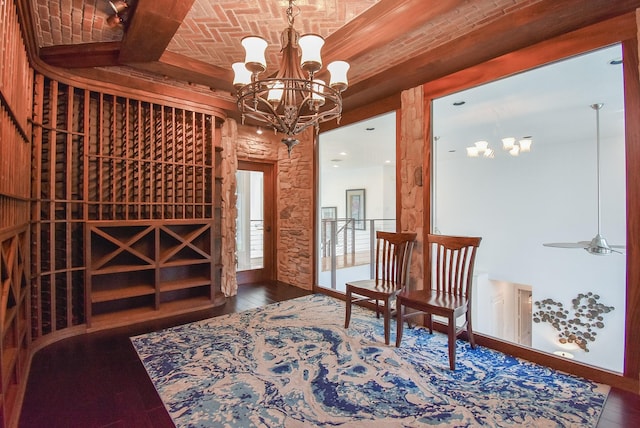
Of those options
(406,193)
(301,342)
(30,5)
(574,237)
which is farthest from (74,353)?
(574,237)

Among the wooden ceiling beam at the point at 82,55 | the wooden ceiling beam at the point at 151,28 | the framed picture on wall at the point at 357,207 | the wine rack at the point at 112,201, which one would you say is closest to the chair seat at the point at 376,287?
the framed picture on wall at the point at 357,207

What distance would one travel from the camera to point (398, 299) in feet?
9.24

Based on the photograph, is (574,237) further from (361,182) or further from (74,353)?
(74,353)

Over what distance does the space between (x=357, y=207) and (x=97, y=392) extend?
3.51 m

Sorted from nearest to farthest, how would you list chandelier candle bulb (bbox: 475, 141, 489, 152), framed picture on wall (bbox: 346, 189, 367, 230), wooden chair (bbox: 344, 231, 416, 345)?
wooden chair (bbox: 344, 231, 416, 345)
chandelier candle bulb (bbox: 475, 141, 489, 152)
framed picture on wall (bbox: 346, 189, 367, 230)

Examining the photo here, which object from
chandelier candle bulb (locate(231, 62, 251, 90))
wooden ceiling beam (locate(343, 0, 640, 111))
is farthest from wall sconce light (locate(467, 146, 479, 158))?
chandelier candle bulb (locate(231, 62, 251, 90))

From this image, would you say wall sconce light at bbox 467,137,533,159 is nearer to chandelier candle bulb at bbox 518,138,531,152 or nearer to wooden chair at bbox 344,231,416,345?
chandelier candle bulb at bbox 518,138,531,152

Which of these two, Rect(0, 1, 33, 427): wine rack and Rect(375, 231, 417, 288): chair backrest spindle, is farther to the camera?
Rect(375, 231, 417, 288): chair backrest spindle

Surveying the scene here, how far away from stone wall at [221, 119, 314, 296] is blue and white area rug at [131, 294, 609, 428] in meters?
1.63

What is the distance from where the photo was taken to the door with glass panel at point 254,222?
207 inches

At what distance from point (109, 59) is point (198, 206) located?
6.03 ft

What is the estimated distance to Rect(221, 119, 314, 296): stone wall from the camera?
4.43 meters

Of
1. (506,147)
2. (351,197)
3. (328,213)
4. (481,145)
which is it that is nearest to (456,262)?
(506,147)

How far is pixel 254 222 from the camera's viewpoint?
5426 millimetres
